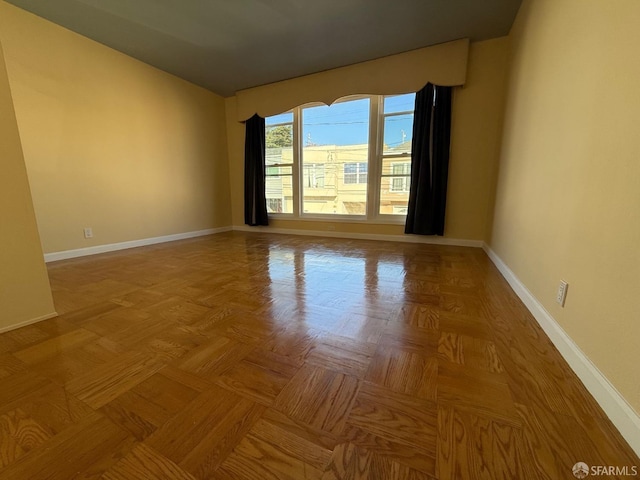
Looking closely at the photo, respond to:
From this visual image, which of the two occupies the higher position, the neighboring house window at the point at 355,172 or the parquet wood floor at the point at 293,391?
the neighboring house window at the point at 355,172

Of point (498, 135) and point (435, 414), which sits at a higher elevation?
point (498, 135)

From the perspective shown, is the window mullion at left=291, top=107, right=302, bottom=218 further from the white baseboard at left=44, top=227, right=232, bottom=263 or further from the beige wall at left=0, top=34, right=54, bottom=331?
the beige wall at left=0, top=34, right=54, bottom=331

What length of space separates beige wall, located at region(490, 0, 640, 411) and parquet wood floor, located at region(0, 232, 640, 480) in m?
0.23

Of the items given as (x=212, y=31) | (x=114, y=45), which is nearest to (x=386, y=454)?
(x=212, y=31)

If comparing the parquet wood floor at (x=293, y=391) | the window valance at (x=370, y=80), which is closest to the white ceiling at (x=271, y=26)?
the window valance at (x=370, y=80)

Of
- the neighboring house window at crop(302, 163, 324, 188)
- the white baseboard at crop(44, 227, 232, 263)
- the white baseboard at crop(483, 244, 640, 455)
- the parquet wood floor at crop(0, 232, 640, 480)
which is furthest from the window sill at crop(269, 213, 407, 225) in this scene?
the white baseboard at crop(483, 244, 640, 455)

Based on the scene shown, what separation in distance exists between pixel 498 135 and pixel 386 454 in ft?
11.7

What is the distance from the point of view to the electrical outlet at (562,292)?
3.89ft

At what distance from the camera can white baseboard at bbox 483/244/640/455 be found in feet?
2.39

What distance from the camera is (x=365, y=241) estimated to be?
389cm

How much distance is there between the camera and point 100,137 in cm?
306

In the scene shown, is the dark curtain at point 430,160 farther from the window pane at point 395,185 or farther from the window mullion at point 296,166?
the window mullion at point 296,166

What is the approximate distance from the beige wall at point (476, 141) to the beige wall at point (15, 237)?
3.62m

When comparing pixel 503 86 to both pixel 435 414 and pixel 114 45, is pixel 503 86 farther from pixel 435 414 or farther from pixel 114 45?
pixel 114 45
